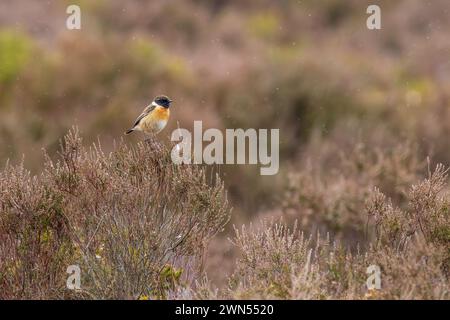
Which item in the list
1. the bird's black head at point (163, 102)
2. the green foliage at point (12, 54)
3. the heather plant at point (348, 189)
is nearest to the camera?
the bird's black head at point (163, 102)

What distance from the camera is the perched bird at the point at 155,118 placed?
11109 mm

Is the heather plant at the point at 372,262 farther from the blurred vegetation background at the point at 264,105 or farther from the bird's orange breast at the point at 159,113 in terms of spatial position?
the blurred vegetation background at the point at 264,105

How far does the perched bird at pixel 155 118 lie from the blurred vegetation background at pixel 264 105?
3.28m

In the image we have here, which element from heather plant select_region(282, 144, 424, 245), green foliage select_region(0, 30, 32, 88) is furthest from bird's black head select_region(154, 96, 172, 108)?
green foliage select_region(0, 30, 32, 88)

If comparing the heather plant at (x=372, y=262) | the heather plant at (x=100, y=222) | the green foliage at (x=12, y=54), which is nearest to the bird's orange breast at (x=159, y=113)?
the heather plant at (x=100, y=222)

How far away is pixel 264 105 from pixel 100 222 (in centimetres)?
1726

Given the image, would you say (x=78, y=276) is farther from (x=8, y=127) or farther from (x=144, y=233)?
(x=8, y=127)

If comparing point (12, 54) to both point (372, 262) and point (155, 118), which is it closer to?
point (155, 118)

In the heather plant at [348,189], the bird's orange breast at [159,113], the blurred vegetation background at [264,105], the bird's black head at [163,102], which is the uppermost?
the blurred vegetation background at [264,105]

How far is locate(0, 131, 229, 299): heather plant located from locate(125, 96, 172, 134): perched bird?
1.56m

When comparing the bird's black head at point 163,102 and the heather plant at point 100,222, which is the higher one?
the bird's black head at point 163,102

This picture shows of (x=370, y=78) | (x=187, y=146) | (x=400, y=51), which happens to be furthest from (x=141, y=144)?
(x=400, y=51)

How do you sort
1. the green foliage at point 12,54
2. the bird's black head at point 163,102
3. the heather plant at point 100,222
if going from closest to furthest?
1. the heather plant at point 100,222
2. the bird's black head at point 163,102
3. the green foliage at point 12,54

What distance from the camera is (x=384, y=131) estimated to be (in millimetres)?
23500
